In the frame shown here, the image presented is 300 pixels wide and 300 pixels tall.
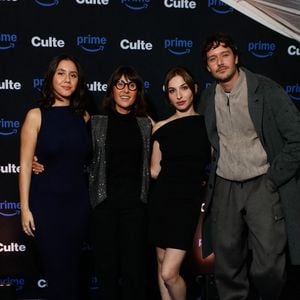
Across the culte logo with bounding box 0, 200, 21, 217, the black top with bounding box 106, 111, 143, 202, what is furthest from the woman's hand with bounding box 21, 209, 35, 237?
the culte logo with bounding box 0, 200, 21, 217

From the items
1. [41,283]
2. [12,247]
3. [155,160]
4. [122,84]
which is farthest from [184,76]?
[41,283]

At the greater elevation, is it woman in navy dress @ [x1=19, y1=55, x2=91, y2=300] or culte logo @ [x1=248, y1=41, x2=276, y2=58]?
culte logo @ [x1=248, y1=41, x2=276, y2=58]

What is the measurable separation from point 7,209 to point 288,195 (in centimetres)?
207

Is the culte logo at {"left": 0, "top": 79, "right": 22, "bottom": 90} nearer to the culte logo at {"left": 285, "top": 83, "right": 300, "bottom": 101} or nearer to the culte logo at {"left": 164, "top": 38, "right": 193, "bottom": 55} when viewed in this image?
the culte logo at {"left": 164, "top": 38, "right": 193, "bottom": 55}

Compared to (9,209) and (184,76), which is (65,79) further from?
(9,209)

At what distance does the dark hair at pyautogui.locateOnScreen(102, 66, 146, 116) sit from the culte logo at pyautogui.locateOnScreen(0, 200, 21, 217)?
113cm

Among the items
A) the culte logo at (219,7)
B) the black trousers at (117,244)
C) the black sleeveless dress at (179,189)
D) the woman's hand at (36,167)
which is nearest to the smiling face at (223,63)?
the black sleeveless dress at (179,189)

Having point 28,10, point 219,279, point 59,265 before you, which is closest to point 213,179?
point 219,279

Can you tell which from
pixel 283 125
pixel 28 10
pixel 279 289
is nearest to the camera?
pixel 283 125

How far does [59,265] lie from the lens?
252 cm

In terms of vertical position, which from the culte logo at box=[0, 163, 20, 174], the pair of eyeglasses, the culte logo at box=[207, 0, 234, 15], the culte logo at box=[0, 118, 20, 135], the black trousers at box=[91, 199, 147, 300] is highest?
the culte logo at box=[207, 0, 234, 15]

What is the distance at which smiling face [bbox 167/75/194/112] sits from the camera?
105 inches

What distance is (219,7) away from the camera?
325 cm

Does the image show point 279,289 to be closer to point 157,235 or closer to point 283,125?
point 157,235
